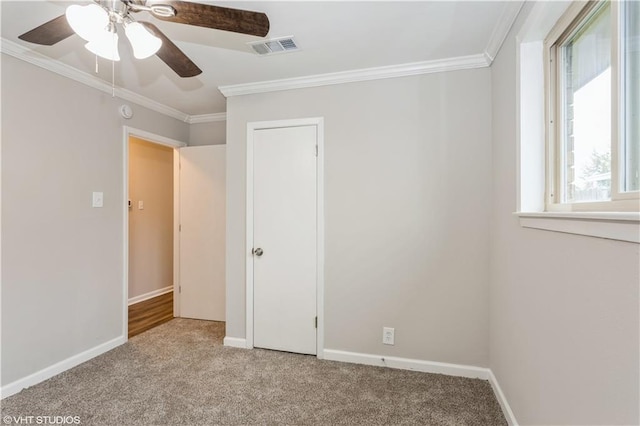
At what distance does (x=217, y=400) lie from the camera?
2109 millimetres

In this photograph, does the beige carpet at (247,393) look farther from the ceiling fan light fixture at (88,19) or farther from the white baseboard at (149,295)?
the ceiling fan light fixture at (88,19)

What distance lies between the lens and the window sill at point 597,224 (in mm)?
826

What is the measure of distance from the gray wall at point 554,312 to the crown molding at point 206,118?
114 inches

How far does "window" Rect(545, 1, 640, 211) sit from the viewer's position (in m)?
1.00

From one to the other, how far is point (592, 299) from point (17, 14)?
3.12m

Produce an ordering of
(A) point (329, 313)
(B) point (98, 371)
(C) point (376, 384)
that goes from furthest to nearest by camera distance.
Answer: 1. (A) point (329, 313)
2. (B) point (98, 371)
3. (C) point (376, 384)

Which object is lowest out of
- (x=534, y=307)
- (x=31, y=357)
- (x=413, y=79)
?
(x=31, y=357)

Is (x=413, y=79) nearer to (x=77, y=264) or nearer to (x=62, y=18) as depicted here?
(x=62, y=18)

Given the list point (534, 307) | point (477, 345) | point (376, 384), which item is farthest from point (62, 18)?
point (477, 345)

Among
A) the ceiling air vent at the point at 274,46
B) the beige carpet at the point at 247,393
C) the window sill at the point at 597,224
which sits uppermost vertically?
the ceiling air vent at the point at 274,46

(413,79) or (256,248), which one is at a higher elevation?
(413,79)

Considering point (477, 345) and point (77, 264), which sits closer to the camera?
point (477, 345)

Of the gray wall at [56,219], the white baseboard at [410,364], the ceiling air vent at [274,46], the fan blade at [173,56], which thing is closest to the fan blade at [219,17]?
the fan blade at [173,56]

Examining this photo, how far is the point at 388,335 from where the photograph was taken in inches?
101
